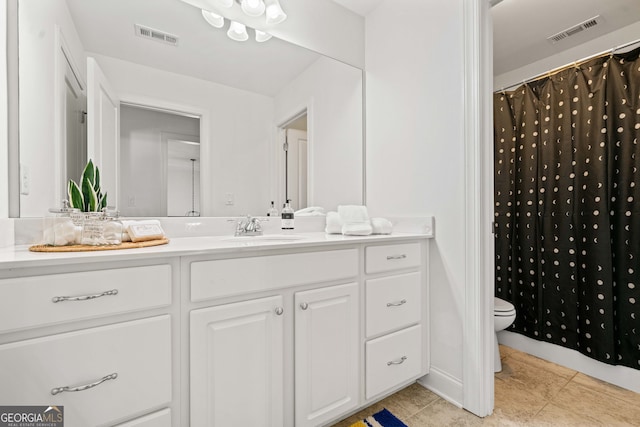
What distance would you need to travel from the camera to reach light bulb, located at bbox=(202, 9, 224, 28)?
152 cm

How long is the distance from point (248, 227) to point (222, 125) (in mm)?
582

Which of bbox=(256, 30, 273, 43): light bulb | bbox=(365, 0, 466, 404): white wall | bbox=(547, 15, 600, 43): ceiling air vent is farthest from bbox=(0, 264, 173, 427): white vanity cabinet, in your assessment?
bbox=(547, 15, 600, 43): ceiling air vent

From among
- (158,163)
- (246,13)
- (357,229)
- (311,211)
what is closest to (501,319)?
(357,229)

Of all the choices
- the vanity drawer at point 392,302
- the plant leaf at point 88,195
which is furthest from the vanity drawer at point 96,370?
the vanity drawer at point 392,302

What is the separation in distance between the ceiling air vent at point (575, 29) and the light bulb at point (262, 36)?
202 cm

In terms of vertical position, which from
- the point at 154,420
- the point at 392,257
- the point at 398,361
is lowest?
the point at 398,361

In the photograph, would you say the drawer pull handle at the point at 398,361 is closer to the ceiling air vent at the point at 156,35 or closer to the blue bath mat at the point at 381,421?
the blue bath mat at the point at 381,421

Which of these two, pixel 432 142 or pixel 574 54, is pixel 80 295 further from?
pixel 574 54

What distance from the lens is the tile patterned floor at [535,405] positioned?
1.38 metres

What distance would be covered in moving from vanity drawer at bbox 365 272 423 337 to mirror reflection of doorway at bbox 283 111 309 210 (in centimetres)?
75

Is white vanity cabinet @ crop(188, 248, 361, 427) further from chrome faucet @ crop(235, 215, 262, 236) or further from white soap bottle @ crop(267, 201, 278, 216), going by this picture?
white soap bottle @ crop(267, 201, 278, 216)

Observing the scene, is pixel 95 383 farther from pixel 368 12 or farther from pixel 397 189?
pixel 368 12

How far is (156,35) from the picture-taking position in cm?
142

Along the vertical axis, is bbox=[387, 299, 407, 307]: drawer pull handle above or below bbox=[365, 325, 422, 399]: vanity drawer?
above
